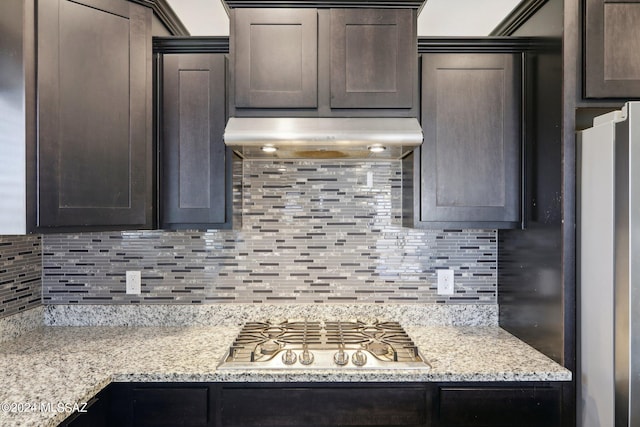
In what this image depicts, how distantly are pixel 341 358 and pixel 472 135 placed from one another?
106 cm

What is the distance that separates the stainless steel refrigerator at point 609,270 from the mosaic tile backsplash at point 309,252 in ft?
2.17

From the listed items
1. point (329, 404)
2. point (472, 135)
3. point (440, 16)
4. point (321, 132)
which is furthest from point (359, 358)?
point (440, 16)

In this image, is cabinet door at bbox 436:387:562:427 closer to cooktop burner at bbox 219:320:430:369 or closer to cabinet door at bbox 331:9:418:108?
cooktop burner at bbox 219:320:430:369

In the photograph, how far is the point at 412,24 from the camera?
170 centimetres

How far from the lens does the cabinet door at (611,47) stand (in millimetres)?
1507

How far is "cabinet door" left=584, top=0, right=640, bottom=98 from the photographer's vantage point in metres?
1.51

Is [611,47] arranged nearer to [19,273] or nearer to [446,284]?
[446,284]

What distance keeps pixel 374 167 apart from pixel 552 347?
3.57 feet

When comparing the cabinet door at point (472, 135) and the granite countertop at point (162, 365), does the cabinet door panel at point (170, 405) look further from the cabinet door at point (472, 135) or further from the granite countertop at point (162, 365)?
the cabinet door at point (472, 135)

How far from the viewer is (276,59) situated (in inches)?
66.6

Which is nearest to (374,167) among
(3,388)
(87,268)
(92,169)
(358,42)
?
(358,42)

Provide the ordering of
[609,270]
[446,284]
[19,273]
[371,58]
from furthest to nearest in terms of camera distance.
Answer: [446,284] → [19,273] → [371,58] → [609,270]

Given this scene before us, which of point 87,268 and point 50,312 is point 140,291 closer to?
point 87,268

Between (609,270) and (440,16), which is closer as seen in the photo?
(609,270)
